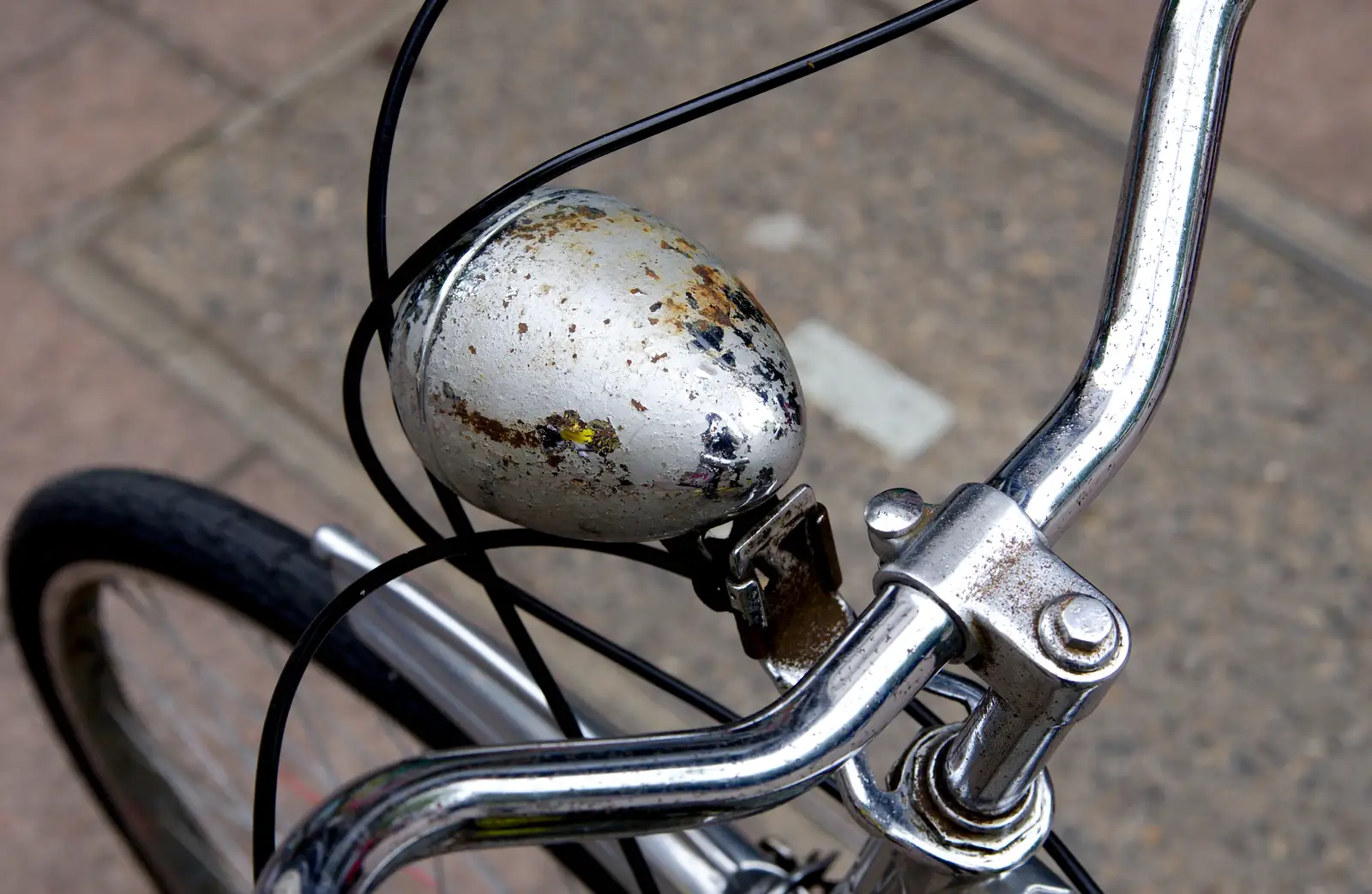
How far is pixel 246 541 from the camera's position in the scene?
3.80 feet

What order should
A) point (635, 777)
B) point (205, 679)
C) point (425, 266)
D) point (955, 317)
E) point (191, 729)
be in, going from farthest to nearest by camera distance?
point (955, 317) → point (191, 729) → point (205, 679) → point (425, 266) → point (635, 777)

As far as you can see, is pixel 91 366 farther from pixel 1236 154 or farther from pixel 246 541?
pixel 1236 154

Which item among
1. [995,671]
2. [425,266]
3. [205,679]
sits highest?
[425,266]

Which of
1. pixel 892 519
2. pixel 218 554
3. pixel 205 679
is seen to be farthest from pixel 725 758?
pixel 205 679

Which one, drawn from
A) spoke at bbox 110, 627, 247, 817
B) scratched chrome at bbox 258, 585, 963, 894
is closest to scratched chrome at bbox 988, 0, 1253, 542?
scratched chrome at bbox 258, 585, 963, 894

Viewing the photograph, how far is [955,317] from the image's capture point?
224cm

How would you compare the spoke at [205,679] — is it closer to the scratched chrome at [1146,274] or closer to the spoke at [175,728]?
the spoke at [175,728]

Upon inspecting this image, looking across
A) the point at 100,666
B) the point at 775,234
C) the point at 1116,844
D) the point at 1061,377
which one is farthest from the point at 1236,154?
the point at 100,666

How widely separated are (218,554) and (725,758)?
79cm

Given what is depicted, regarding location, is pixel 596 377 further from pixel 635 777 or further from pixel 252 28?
pixel 252 28

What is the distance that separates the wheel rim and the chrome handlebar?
74cm

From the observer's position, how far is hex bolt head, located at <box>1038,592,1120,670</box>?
507mm

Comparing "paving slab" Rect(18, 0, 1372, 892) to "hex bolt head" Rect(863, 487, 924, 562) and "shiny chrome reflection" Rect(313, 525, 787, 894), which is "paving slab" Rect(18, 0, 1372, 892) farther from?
"hex bolt head" Rect(863, 487, 924, 562)

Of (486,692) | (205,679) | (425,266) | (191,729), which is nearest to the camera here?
(425,266)
